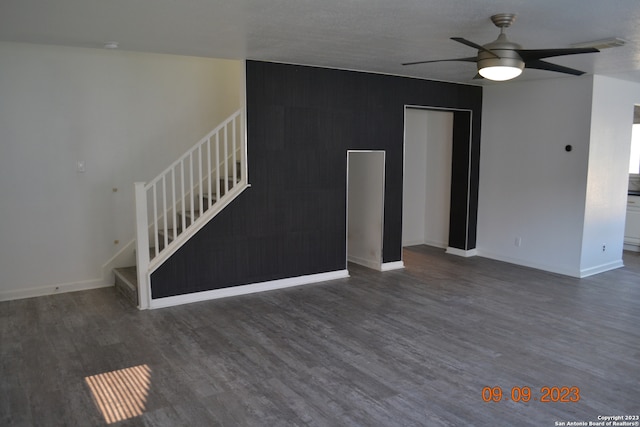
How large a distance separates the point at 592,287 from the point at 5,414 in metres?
5.91

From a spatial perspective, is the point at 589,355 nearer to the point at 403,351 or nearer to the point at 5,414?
the point at 403,351

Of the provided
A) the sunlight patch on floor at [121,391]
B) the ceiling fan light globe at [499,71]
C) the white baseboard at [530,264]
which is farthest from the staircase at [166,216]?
the white baseboard at [530,264]

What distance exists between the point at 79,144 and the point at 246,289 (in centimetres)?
247

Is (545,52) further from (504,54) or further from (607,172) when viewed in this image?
(607,172)

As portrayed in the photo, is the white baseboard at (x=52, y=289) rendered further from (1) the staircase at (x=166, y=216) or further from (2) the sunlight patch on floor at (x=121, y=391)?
(2) the sunlight patch on floor at (x=121, y=391)

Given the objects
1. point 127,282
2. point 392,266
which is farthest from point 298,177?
point 127,282

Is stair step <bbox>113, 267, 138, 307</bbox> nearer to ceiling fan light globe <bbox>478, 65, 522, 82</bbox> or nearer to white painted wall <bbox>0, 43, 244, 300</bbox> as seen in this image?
white painted wall <bbox>0, 43, 244, 300</bbox>

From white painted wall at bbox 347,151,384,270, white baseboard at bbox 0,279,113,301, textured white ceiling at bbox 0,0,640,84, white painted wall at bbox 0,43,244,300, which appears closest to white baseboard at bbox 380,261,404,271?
white painted wall at bbox 347,151,384,270

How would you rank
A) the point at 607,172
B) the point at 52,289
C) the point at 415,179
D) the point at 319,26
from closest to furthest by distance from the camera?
the point at 319,26, the point at 52,289, the point at 607,172, the point at 415,179

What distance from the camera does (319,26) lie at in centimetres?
377

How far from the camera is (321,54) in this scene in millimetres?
4949

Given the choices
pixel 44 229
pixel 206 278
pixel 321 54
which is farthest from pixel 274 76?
pixel 44 229

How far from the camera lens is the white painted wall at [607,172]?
606 cm

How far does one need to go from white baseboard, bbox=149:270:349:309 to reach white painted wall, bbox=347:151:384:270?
66 cm
